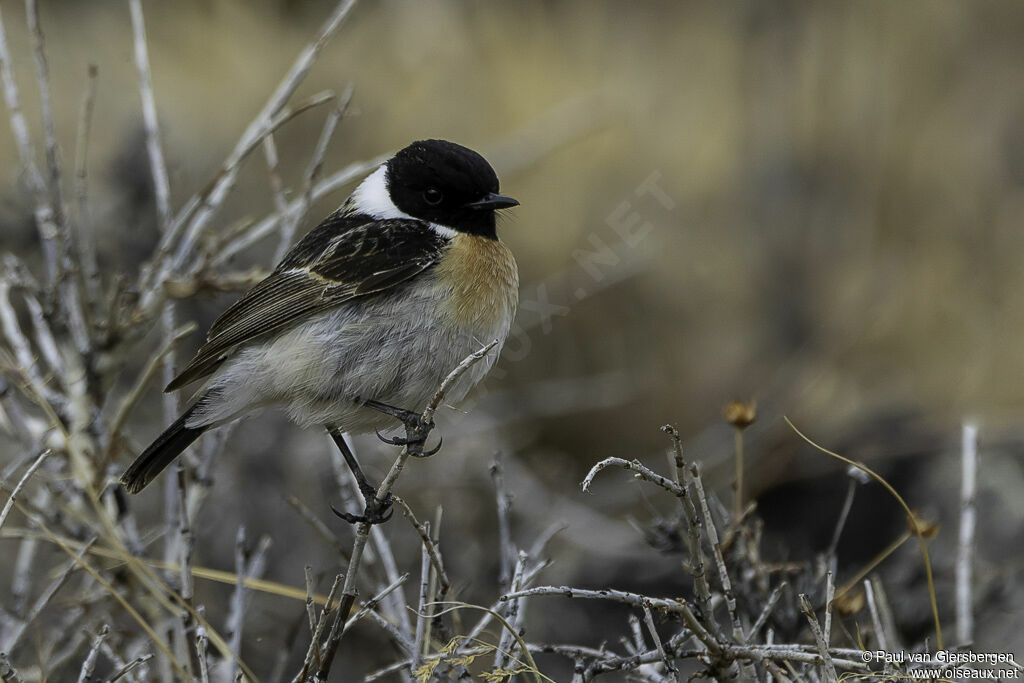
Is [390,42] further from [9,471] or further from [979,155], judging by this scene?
[9,471]

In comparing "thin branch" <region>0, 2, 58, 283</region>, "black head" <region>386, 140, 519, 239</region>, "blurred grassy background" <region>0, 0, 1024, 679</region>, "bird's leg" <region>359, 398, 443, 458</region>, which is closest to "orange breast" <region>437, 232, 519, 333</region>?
"black head" <region>386, 140, 519, 239</region>

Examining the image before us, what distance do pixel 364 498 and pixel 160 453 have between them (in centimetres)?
69

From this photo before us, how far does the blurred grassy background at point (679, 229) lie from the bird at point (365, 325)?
263cm

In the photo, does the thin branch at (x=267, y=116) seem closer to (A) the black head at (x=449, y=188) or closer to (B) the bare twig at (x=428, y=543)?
(A) the black head at (x=449, y=188)

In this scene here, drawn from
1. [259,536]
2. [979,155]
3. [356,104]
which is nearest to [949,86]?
[979,155]

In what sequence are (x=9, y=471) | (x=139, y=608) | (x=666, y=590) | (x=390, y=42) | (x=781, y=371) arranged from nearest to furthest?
(x=9, y=471), (x=139, y=608), (x=666, y=590), (x=781, y=371), (x=390, y=42)

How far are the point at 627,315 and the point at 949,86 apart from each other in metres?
3.10

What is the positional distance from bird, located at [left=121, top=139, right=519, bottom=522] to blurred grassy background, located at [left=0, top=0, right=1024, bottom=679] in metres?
2.63

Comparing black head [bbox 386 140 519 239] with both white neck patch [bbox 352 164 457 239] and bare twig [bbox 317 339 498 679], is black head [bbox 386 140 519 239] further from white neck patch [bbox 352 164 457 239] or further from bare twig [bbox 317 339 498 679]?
bare twig [bbox 317 339 498 679]

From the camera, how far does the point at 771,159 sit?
8961 mm

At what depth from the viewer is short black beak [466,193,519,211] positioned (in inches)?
159

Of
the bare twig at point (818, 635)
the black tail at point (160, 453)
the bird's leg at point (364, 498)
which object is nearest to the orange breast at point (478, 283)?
the bird's leg at point (364, 498)

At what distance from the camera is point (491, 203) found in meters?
4.05

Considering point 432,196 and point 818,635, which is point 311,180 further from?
point 818,635
